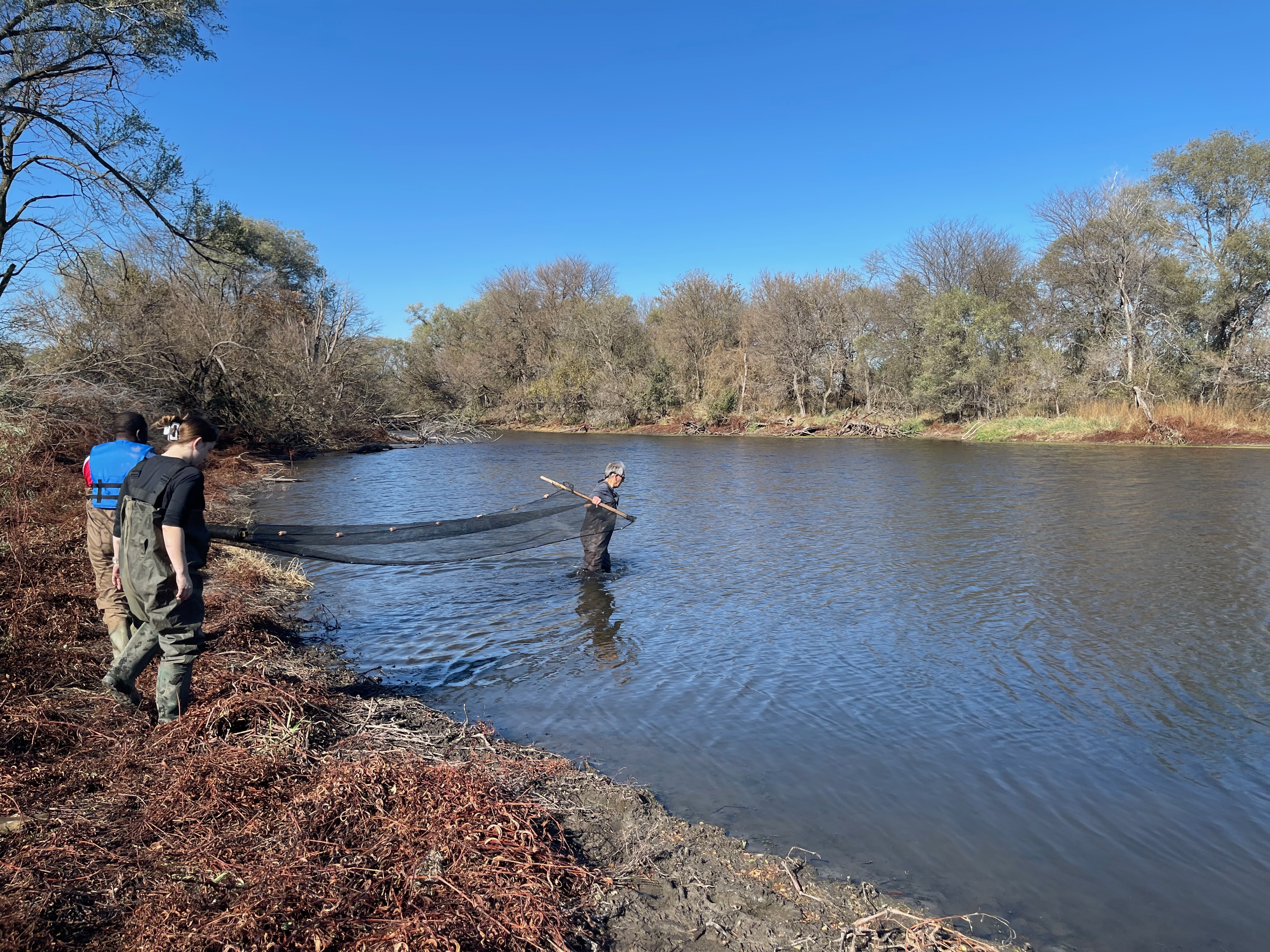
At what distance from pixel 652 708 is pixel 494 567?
18.7 ft

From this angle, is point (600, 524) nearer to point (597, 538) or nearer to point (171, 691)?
point (597, 538)

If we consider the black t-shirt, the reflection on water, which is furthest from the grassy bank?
the black t-shirt

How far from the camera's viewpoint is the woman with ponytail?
427 cm

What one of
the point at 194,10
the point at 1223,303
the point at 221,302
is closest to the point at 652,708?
the point at 194,10

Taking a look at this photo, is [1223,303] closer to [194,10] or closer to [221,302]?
[194,10]

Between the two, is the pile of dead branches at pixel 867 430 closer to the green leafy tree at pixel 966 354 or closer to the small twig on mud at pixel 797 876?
the green leafy tree at pixel 966 354

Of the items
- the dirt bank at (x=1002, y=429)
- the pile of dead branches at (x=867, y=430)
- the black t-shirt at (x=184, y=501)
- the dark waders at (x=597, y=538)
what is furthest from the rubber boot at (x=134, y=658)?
the pile of dead branches at (x=867, y=430)

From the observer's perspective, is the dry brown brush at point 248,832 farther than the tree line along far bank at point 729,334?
No

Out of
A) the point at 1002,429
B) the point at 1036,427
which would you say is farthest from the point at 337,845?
the point at 1002,429

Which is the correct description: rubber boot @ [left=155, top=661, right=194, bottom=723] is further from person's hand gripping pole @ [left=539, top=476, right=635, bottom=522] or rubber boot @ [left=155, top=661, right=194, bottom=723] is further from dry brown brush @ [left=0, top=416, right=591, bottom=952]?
person's hand gripping pole @ [left=539, top=476, right=635, bottom=522]

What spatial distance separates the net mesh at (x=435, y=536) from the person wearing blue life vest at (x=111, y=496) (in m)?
1.36

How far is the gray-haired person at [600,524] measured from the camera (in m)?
10.0

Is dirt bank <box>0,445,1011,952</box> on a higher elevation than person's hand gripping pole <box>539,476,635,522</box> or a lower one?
lower

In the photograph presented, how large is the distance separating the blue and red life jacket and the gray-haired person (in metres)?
5.49
